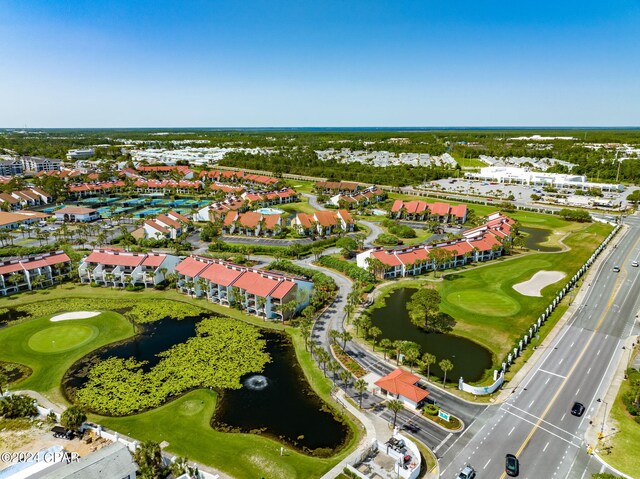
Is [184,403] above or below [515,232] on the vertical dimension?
below

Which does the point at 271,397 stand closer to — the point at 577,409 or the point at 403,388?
the point at 403,388

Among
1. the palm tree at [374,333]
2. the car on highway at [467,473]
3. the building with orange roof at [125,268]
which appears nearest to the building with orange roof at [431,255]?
the palm tree at [374,333]

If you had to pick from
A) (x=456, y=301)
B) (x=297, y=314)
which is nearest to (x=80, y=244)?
(x=297, y=314)

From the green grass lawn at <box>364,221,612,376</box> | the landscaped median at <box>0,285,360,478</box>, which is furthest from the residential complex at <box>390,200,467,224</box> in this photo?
the landscaped median at <box>0,285,360,478</box>

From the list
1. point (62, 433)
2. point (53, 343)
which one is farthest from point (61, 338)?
point (62, 433)

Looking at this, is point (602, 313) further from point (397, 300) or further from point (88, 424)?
point (88, 424)

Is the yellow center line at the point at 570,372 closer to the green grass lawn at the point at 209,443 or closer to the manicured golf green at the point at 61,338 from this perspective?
the green grass lawn at the point at 209,443

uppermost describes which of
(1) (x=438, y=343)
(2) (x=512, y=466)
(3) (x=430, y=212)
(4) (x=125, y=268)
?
(3) (x=430, y=212)
